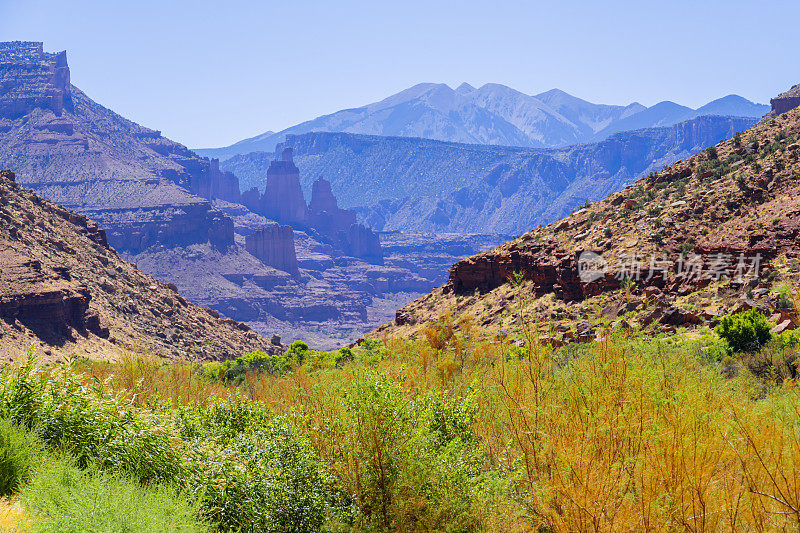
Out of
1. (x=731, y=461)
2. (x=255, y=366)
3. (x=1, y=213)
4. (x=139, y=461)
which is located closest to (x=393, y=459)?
(x=139, y=461)

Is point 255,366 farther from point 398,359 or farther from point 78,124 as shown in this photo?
point 78,124

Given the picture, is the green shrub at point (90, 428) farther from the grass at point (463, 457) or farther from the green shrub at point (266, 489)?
the green shrub at point (266, 489)

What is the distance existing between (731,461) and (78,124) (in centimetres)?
19115

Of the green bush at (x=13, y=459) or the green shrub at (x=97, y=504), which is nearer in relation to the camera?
the green shrub at (x=97, y=504)

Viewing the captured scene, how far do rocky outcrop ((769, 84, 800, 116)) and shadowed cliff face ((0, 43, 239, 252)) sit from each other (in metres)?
128

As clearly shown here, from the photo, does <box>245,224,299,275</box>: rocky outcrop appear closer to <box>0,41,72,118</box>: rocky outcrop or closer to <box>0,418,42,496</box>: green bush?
<box>0,41,72,118</box>: rocky outcrop

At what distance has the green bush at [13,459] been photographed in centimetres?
859

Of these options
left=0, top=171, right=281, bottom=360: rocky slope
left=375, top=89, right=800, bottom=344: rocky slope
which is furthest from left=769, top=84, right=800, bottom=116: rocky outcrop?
left=0, top=171, right=281, bottom=360: rocky slope

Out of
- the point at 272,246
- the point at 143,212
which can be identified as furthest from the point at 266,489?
the point at 272,246

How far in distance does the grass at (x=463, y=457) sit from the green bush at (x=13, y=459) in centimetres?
32

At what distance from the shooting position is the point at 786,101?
282 ft

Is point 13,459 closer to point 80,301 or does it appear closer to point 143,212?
point 80,301

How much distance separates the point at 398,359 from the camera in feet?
56.9

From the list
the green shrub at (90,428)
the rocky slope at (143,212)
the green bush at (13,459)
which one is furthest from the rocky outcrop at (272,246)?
the green bush at (13,459)
